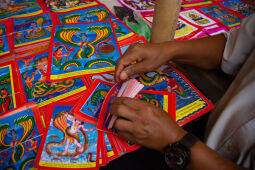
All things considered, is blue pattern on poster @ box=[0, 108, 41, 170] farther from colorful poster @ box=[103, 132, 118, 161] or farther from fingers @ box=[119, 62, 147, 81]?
fingers @ box=[119, 62, 147, 81]

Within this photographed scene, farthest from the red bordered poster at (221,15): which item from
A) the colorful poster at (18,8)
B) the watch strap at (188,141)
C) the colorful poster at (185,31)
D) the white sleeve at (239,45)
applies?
the colorful poster at (18,8)

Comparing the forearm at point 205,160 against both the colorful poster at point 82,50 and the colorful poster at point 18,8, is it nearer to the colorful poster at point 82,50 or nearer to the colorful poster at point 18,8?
the colorful poster at point 82,50

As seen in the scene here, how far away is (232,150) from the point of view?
20.9 inches

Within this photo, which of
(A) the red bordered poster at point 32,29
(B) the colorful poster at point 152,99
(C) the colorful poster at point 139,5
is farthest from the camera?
(C) the colorful poster at point 139,5

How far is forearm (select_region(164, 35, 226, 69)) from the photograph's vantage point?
71cm

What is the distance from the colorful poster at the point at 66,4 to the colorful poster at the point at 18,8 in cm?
7

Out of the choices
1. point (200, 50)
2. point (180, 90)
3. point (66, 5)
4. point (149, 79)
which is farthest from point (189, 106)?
point (66, 5)

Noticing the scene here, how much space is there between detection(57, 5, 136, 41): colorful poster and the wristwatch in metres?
0.54

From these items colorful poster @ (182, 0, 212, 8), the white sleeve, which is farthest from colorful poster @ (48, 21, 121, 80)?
colorful poster @ (182, 0, 212, 8)

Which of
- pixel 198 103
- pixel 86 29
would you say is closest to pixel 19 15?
pixel 86 29

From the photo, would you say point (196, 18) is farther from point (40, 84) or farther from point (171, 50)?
point (40, 84)

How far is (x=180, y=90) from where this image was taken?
63 cm

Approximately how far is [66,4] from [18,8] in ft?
0.86

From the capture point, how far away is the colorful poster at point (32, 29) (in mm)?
778
